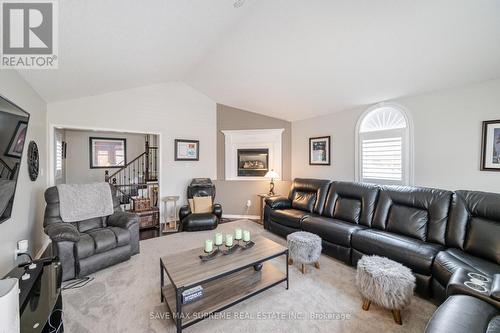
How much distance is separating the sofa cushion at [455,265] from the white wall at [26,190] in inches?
165

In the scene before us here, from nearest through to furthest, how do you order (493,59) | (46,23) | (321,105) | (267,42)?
1. (46,23)
2. (493,59)
3. (267,42)
4. (321,105)

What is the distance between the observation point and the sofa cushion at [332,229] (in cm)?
286

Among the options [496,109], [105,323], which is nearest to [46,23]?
[105,323]

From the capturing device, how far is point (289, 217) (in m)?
3.66

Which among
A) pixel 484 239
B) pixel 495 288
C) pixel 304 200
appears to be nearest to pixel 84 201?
pixel 304 200

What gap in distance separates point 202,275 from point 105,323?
0.99 metres

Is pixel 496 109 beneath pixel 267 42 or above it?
beneath

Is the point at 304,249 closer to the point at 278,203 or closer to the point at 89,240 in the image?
the point at 278,203

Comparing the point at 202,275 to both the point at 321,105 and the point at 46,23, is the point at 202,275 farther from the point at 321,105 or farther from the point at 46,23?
the point at 321,105

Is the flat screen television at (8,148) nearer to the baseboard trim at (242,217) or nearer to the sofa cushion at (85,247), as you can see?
the sofa cushion at (85,247)

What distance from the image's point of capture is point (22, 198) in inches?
99.3

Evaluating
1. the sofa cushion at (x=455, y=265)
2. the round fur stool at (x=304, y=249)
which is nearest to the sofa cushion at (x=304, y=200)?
the round fur stool at (x=304, y=249)

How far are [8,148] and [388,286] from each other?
362cm

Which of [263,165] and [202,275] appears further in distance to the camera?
[263,165]
